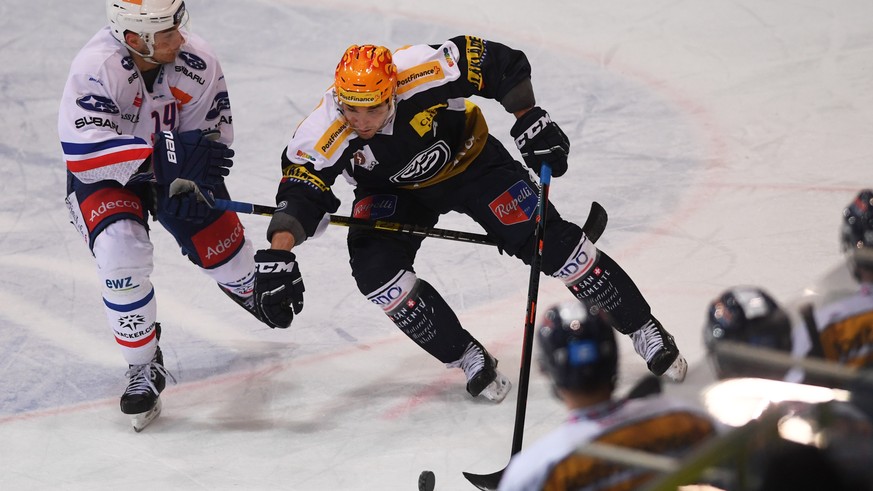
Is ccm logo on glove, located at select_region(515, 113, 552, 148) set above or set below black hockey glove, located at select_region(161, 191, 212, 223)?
above

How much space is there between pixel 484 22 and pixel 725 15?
1358mm

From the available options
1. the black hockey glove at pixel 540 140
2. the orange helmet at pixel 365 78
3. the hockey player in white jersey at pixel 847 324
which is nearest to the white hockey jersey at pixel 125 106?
the orange helmet at pixel 365 78

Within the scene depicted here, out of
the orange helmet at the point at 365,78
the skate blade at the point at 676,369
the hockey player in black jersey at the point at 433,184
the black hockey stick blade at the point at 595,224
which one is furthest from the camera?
the black hockey stick blade at the point at 595,224

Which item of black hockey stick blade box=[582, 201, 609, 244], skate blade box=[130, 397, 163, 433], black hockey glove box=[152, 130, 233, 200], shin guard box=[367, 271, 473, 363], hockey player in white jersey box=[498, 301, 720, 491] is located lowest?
skate blade box=[130, 397, 163, 433]

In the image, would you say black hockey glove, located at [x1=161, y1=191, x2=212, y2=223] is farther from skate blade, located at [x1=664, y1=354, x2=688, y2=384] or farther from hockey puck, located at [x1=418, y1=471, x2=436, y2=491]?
skate blade, located at [x1=664, y1=354, x2=688, y2=384]

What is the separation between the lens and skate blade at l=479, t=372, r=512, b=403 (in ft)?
12.6

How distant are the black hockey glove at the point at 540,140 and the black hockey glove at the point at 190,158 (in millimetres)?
906

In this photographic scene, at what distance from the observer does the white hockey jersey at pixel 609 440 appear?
1.78 m

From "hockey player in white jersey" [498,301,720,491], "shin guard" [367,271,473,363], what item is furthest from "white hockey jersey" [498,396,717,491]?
"shin guard" [367,271,473,363]

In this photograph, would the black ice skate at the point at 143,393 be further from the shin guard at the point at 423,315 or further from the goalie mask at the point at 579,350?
the goalie mask at the point at 579,350

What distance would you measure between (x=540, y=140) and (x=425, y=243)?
1.31 metres

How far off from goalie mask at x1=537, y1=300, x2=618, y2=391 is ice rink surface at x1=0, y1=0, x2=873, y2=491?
15 cm

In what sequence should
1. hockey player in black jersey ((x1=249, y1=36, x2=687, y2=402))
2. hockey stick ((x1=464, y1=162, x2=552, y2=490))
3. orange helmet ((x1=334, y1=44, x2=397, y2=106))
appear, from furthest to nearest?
1. hockey player in black jersey ((x1=249, y1=36, x2=687, y2=402))
2. orange helmet ((x1=334, y1=44, x2=397, y2=106))
3. hockey stick ((x1=464, y1=162, x2=552, y2=490))

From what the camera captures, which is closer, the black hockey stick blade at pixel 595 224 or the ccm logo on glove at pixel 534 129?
the ccm logo on glove at pixel 534 129
